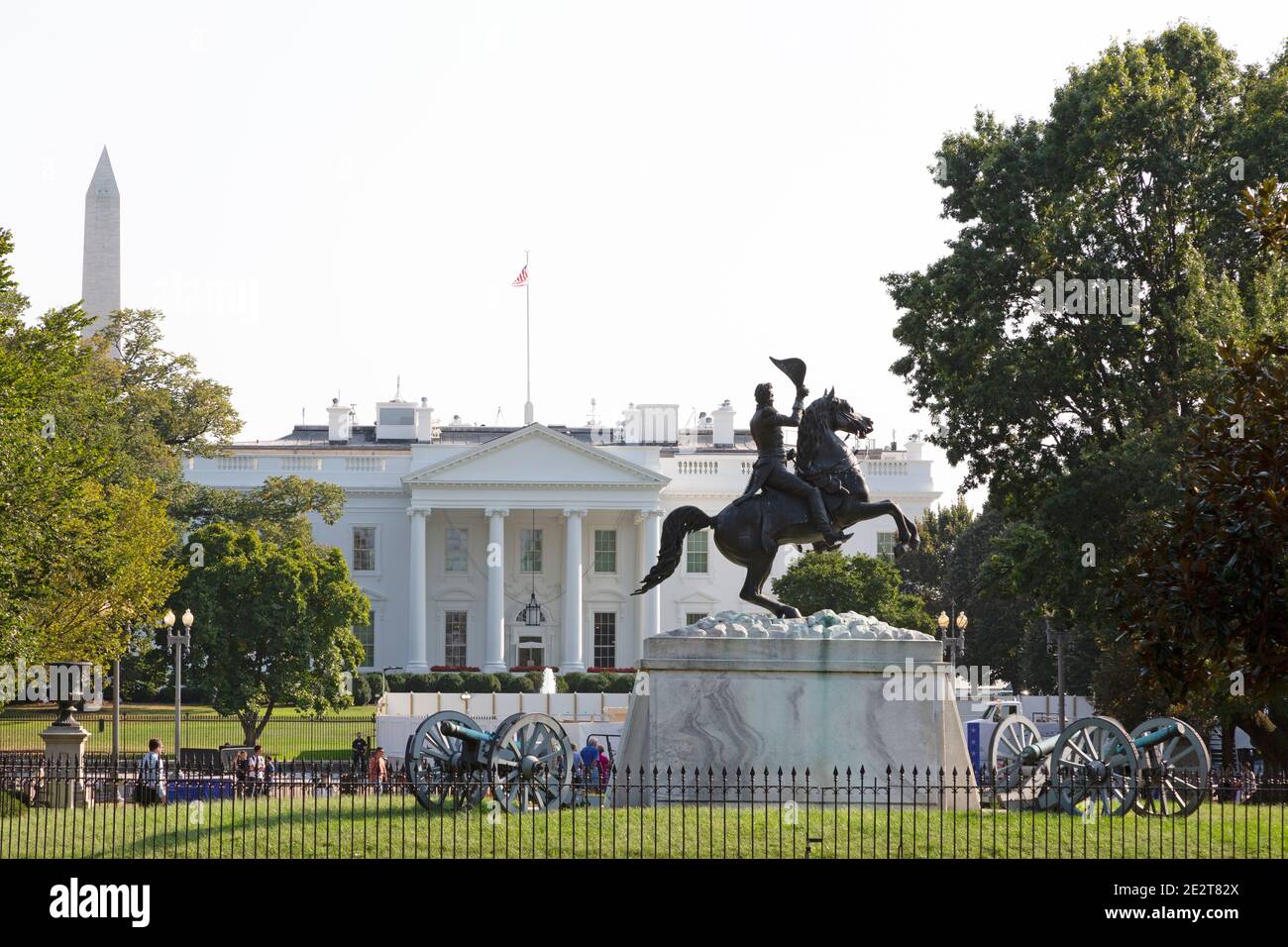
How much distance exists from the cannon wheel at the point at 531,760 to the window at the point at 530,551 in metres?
63.8

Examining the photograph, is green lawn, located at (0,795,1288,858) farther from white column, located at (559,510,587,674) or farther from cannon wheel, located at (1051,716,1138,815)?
white column, located at (559,510,587,674)

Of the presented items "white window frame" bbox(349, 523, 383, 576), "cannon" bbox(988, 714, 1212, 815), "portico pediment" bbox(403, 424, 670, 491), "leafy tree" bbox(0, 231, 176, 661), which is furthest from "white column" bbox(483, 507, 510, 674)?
"cannon" bbox(988, 714, 1212, 815)

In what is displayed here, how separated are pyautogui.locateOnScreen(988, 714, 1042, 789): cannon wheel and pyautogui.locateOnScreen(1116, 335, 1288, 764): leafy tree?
4.62 m

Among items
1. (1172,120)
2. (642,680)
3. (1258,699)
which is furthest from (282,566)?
(1258,699)

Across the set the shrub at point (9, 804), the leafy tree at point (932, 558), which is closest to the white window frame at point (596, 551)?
the leafy tree at point (932, 558)

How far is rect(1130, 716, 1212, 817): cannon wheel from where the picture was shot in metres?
19.1

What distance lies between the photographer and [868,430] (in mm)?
20906

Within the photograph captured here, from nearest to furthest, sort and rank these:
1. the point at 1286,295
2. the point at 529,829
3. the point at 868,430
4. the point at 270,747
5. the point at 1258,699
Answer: the point at 1258,699
the point at 529,829
the point at 868,430
the point at 1286,295
the point at 270,747

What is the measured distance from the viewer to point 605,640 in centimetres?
8331

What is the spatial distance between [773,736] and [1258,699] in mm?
5291

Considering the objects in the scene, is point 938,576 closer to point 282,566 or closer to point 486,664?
point 486,664

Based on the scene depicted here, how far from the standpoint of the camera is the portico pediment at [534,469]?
260ft

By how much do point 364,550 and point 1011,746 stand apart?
2514 inches

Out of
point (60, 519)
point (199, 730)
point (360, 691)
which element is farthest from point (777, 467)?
point (360, 691)
